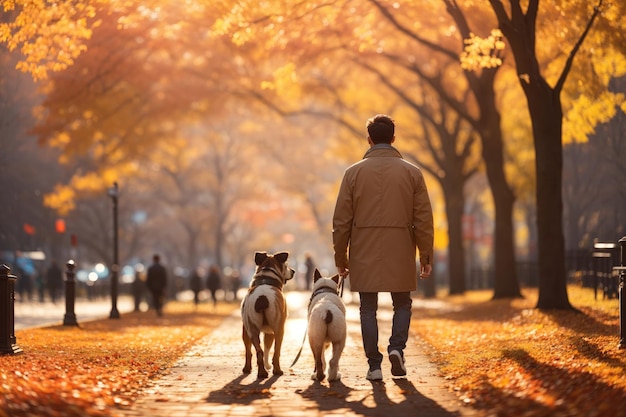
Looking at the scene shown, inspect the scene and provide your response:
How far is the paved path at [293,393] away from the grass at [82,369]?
26cm

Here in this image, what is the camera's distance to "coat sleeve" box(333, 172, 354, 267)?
9.59 meters

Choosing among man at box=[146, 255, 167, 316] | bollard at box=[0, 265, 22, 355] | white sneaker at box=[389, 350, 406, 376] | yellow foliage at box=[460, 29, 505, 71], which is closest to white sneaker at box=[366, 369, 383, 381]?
white sneaker at box=[389, 350, 406, 376]

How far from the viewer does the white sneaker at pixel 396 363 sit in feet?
31.7

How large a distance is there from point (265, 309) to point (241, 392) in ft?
3.78

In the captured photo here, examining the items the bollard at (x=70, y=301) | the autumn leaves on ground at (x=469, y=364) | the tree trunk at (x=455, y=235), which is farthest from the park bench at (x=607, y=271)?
the tree trunk at (x=455, y=235)

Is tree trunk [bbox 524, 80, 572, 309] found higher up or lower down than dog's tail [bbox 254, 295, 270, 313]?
higher up

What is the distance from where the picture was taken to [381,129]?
32.2 ft

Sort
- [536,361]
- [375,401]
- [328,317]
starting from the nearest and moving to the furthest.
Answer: [375,401] < [328,317] < [536,361]

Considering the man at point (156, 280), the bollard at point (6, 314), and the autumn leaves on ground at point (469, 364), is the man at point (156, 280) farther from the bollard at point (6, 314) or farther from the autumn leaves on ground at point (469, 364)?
the bollard at point (6, 314)

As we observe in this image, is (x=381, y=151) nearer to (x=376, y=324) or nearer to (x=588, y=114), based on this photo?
(x=376, y=324)

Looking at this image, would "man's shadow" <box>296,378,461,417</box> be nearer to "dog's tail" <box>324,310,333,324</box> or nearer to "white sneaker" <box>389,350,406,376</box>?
"white sneaker" <box>389,350,406,376</box>

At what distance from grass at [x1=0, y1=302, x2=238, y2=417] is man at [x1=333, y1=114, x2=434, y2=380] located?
2141 millimetres

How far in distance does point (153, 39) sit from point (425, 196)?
1912 cm

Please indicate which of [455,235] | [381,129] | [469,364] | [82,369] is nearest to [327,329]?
[381,129]
